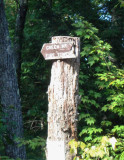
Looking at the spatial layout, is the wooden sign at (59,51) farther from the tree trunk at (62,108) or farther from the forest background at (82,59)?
the forest background at (82,59)

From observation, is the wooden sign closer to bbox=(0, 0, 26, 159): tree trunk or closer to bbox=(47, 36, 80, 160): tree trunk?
bbox=(47, 36, 80, 160): tree trunk

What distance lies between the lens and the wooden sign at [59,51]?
270cm

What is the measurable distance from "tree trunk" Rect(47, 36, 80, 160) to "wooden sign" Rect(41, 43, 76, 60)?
0.07 m

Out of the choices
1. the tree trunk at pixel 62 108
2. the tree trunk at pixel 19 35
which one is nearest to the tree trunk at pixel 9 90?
the tree trunk at pixel 62 108

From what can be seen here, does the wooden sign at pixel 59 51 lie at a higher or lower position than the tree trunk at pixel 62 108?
higher

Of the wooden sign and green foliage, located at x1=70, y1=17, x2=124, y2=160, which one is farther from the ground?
the wooden sign

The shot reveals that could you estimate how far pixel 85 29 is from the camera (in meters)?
4.70

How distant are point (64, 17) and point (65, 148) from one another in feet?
16.3

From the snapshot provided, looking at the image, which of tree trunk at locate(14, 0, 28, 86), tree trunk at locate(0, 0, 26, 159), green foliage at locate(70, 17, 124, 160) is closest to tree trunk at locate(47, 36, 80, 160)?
green foliage at locate(70, 17, 124, 160)

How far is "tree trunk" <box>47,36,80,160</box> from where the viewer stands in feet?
8.80

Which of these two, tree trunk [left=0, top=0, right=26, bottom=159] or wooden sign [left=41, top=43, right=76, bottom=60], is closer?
wooden sign [left=41, top=43, right=76, bottom=60]

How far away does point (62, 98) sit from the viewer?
2.70 meters

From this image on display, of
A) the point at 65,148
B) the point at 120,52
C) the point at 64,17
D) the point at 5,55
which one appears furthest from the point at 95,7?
the point at 65,148

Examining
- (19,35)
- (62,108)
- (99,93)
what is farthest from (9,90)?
(19,35)
